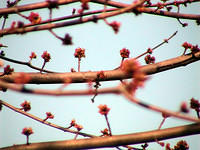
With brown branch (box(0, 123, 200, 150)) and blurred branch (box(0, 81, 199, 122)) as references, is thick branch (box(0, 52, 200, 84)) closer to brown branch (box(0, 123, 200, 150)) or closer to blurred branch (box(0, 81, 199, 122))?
brown branch (box(0, 123, 200, 150))

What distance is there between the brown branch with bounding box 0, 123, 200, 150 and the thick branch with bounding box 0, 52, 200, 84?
92cm

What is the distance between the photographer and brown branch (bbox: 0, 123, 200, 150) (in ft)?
8.59

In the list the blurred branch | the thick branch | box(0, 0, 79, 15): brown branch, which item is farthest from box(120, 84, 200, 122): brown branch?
the thick branch

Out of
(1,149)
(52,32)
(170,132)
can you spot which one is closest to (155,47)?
(170,132)

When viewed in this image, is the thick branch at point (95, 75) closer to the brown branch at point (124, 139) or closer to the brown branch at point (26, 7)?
the brown branch at point (124, 139)

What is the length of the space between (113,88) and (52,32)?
3.59ft

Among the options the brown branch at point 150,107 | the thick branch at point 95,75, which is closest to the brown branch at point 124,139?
the thick branch at point 95,75

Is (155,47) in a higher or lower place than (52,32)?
higher

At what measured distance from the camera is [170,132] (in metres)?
2.67

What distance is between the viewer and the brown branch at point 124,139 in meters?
2.62

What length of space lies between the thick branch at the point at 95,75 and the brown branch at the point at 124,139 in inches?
36.4

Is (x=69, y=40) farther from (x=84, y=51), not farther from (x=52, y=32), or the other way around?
(x=84, y=51)

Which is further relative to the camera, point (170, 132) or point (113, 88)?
point (170, 132)

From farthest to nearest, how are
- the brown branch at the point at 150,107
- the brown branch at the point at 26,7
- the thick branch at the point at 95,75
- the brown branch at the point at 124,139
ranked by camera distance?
the thick branch at the point at 95,75
the brown branch at the point at 124,139
the brown branch at the point at 26,7
the brown branch at the point at 150,107
